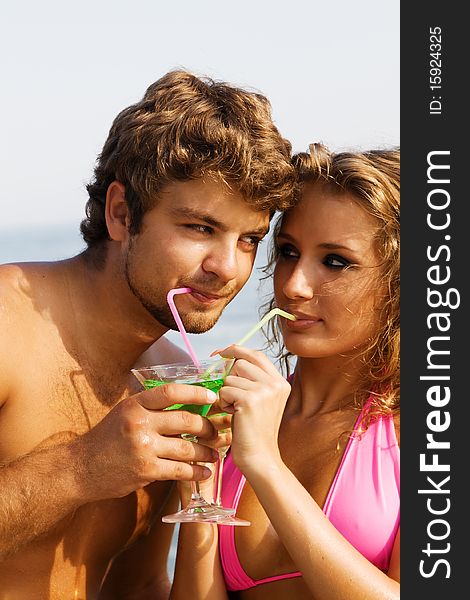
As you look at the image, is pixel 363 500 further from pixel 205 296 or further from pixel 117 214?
pixel 117 214

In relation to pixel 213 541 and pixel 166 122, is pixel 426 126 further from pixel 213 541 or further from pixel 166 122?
pixel 213 541

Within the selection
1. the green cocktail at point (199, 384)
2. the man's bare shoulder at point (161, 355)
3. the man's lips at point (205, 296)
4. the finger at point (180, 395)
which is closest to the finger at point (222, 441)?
the green cocktail at point (199, 384)

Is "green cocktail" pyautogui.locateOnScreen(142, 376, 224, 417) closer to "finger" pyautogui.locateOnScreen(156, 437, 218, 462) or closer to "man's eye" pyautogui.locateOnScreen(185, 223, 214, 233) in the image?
"finger" pyautogui.locateOnScreen(156, 437, 218, 462)

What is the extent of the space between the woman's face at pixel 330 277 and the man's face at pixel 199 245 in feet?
0.62

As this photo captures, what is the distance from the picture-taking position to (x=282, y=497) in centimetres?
343

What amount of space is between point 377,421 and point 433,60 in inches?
55.1

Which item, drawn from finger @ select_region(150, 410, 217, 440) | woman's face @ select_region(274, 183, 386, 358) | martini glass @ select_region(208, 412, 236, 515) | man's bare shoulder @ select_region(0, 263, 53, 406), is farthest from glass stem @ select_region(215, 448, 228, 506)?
man's bare shoulder @ select_region(0, 263, 53, 406)

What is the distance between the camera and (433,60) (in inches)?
161

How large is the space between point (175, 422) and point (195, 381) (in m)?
0.15

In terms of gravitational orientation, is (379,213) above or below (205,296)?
above

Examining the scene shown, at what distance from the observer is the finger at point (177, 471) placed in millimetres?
3475

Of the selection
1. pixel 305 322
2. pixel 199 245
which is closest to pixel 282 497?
pixel 305 322

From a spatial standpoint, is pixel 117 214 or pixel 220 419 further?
pixel 117 214

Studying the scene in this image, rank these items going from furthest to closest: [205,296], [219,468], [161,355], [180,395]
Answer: [161,355] < [205,296] < [219,468] < [180,395]
